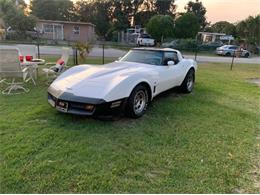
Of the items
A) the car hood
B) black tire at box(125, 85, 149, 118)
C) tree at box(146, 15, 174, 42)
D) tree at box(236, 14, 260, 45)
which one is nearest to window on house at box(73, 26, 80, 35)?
tree at box(146, 15, 174, 42)

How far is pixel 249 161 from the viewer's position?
10.5 ft

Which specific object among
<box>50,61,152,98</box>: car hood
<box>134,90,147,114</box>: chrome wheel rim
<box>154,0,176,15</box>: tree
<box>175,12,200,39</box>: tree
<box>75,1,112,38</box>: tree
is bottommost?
<box>134,90,147,114</box>: chrome wheel rim

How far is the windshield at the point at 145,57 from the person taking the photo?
5539 mm

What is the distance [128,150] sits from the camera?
10.8 feet

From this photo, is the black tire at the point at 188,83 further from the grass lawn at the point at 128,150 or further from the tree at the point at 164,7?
the tree at the point at 164,7

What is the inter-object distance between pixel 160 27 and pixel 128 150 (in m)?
31.3

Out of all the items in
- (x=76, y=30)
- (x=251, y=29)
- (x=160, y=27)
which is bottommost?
(x=76, y=30)

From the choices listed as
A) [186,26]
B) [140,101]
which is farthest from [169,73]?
[186,26]

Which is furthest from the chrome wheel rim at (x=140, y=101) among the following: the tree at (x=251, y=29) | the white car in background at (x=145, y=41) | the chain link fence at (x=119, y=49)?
the tree at (x=251, y=29)

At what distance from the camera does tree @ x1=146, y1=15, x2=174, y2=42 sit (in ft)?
105

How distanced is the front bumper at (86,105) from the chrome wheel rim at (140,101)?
14.3 inches

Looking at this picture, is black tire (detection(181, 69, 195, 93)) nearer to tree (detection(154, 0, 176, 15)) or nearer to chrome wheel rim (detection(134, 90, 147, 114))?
chrome wheel rim (detection(134, 90, 147, 114))

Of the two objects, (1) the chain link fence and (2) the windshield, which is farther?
(1) the chain link fence

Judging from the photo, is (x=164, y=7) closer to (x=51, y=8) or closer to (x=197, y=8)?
(x=197, y=8)
